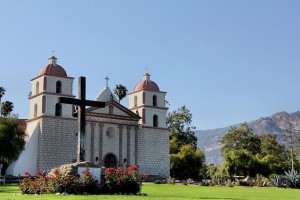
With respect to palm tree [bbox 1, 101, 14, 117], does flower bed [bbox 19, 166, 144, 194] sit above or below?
below

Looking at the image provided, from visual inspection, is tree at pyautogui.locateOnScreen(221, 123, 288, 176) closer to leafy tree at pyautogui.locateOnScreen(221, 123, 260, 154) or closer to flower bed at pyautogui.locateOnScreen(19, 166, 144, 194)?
leafy tree at pyautogui.locateOnScreen(221, 123, 260, 154)

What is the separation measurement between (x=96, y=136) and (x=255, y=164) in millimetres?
21932

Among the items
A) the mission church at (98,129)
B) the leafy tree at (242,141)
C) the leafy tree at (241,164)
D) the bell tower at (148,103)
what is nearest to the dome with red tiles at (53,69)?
the mission church at (98,129)

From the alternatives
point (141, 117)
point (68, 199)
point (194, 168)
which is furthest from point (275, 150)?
point (68, 199)

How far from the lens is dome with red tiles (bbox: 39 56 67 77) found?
51784 mm

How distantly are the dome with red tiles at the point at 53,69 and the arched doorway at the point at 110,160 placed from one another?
10270mm

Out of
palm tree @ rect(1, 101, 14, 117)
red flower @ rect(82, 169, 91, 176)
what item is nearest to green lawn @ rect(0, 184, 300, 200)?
red flower @ rect(82, 169, 91, 176)

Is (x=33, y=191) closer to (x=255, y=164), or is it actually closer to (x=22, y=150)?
(x=22, y=150)

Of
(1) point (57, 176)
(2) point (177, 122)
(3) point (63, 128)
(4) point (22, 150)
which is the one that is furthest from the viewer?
(2) point (177, 122)

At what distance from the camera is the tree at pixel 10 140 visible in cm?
4456

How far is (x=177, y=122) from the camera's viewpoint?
75.8m

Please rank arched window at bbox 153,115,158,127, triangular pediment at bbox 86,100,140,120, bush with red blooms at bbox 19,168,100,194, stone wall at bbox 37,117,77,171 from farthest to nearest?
arched window at bbox 153,115,158,127 → triangular pediment at bbox 86,100,140,120 → stone wall at bbox 37,117,77,171 → bush with red blooms at bbox 19,168,100,194

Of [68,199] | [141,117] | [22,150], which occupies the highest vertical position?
→ [141,117]

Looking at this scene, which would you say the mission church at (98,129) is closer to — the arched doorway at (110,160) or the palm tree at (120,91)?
the arched doorway at (110,160)
